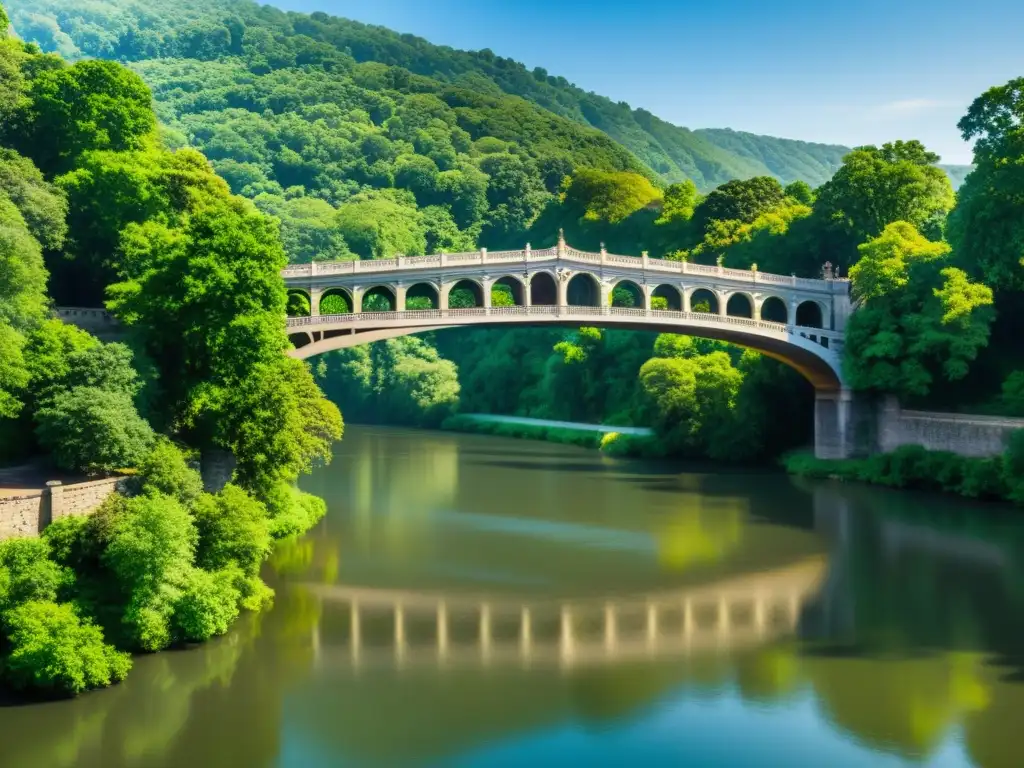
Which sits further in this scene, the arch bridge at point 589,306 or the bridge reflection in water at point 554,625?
the arch bridge at point 589,306

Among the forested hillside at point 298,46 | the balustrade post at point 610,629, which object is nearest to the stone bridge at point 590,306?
the balustrade post at point 610,629

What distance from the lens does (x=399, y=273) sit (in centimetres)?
4206

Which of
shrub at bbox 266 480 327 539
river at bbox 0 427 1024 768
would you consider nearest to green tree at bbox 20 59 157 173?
shrub at bbox 266 480 327 539

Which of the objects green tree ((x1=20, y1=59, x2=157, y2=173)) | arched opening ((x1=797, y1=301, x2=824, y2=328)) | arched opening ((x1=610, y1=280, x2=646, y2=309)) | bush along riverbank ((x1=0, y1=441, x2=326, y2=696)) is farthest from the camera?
arched opening ((x1=610, y1=280, x2=646, y2=309))

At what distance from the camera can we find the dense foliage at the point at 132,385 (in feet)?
67.4

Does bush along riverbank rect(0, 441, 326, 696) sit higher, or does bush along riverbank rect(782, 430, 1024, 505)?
bush along riverbank rect(782, 430, 1024, 505)

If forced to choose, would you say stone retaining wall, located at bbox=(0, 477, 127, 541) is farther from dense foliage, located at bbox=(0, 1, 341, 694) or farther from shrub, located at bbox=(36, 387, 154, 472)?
shrub, located at bbox=(36, 387, 154, 472)

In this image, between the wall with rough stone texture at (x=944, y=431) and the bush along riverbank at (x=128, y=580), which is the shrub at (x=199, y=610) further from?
the wall with rough stone texture at (x=944, y=431)

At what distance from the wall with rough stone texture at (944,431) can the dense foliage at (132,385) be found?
2121 cm

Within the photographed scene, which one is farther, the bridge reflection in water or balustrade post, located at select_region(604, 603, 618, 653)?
balustrade post, located at select_region(604, 603, 618, 653)

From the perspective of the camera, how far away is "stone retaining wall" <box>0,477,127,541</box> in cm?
2073

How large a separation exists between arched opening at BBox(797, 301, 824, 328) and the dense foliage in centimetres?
2548

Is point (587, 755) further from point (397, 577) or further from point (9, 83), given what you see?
point (9, 83)

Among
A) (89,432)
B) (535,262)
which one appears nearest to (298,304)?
(535,262)
